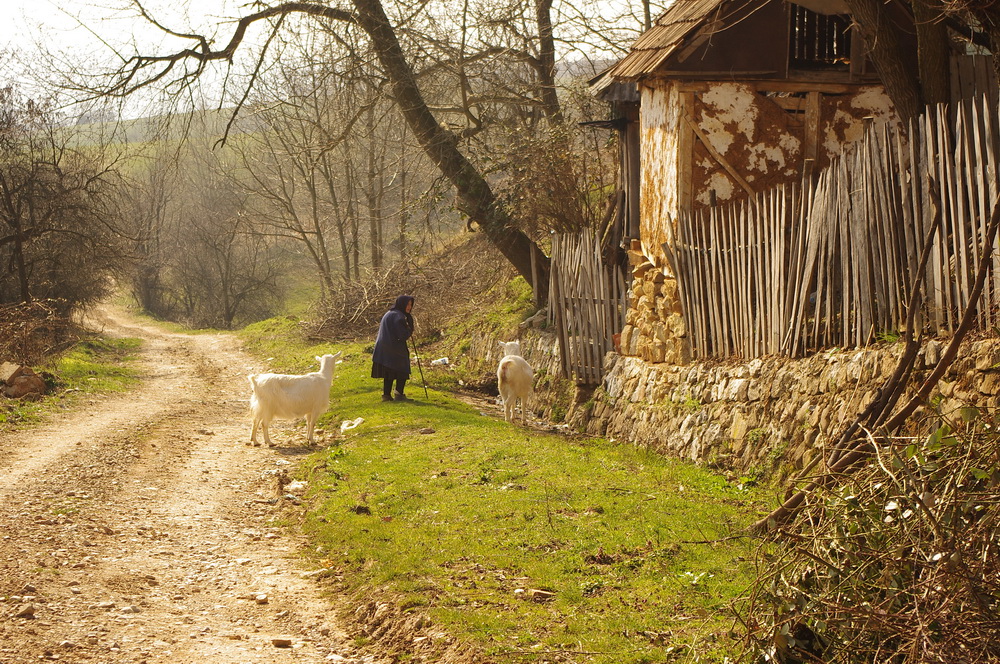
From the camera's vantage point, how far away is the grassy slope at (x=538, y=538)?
542 centimetres

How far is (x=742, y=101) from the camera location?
11.8 m

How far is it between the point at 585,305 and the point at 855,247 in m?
6.93

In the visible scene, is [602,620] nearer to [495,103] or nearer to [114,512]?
[114,512]

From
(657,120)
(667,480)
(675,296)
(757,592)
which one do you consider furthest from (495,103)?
(757,592)

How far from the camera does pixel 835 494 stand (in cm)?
426

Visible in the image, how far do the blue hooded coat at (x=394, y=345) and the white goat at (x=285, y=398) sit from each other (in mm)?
2813

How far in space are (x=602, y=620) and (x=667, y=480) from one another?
4118mm

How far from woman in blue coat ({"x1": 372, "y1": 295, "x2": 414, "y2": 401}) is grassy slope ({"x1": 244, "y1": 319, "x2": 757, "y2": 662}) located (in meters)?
3.00

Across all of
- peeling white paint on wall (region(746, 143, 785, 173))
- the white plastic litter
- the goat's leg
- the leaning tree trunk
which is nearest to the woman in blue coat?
the white plastic litter

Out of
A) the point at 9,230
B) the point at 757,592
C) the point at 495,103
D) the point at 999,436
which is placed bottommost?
the point at 757,592

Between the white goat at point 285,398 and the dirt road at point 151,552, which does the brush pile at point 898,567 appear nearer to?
the dirt road at point 151,552

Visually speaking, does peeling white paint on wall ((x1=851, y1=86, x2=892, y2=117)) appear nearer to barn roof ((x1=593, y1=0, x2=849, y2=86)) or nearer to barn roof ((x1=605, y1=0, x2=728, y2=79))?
barn roof ((x1=593, y1=0, x2=849, y2=86))

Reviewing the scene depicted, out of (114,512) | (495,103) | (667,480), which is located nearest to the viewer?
(114,512)

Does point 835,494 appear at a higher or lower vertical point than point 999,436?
lower
